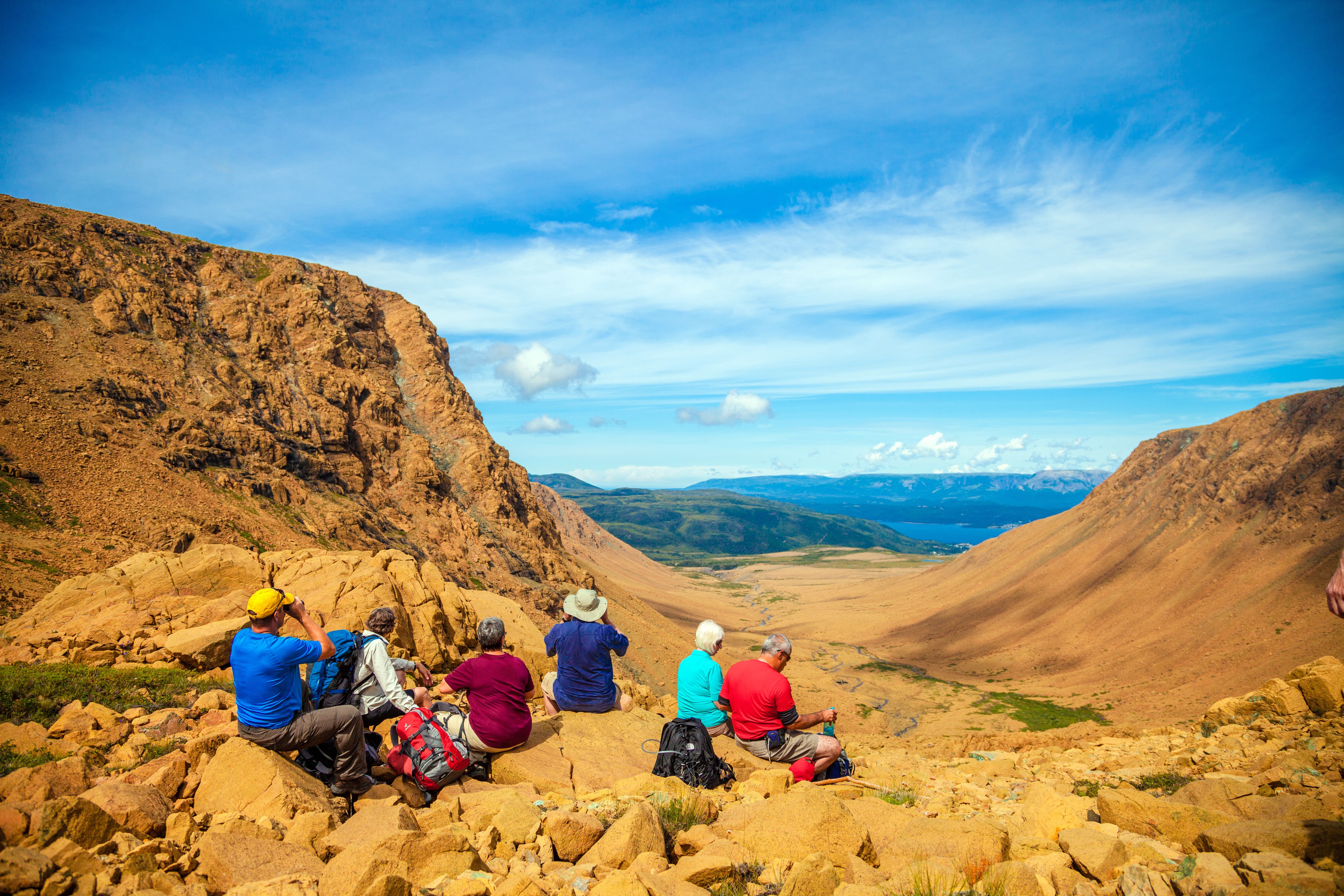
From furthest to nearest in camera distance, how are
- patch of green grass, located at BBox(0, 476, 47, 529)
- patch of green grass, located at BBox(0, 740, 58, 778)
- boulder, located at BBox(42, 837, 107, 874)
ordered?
patch of green grass, located at BBox(0, 476, 47, 529), patch of green grass, located at BBox(0, 740, 58, 778), boulder, located at BBox(42, 837, 107, 874)

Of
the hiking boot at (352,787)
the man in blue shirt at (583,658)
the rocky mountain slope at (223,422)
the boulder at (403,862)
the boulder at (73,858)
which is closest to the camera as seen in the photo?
the boulder at (73,858)

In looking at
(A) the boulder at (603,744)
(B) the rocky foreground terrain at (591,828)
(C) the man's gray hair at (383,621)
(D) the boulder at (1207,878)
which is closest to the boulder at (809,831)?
(B) the rocky foreground terrain at (591,828)

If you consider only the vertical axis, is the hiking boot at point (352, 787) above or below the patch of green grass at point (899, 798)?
above

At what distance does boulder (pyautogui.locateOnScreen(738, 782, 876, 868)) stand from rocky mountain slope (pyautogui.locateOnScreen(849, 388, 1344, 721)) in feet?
→ 121

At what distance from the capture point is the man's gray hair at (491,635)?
7488 millimetres

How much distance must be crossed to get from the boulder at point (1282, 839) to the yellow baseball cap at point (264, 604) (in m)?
8.48

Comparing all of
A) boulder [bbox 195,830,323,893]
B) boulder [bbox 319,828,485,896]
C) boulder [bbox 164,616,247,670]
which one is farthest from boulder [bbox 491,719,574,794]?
boulder [bbox 164,616,247,670]

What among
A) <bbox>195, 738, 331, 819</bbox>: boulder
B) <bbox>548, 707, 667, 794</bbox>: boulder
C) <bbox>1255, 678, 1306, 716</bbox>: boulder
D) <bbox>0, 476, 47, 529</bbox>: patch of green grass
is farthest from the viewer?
<bbox>0, 476, 47, 529</bbox>: patch of green grass

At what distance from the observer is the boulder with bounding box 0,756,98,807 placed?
504 centimetres

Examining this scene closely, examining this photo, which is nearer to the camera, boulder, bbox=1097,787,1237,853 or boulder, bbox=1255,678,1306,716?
boulder, bbox=1097,787,1237,853

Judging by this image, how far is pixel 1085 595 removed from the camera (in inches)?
2347

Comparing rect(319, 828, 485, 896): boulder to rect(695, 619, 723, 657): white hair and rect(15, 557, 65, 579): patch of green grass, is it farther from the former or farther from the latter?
rect(15, 557, 65, 579): patch of green grass

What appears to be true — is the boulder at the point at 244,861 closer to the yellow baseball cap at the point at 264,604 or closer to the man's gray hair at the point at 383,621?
the yellow baseball cap at the point at 264,604

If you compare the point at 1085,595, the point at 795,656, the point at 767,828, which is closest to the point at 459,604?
the point at 767,828
